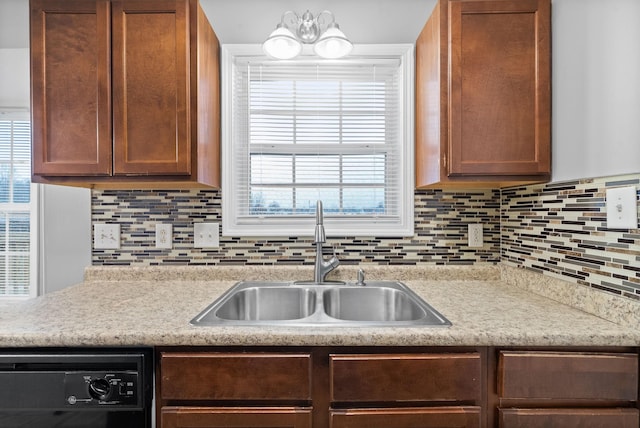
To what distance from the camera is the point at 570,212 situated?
129cm

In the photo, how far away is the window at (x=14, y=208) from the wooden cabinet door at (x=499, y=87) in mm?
2139

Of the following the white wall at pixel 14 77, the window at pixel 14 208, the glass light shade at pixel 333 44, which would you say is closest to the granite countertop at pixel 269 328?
the window at pixel 14 208

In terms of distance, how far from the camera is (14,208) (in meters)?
1.78

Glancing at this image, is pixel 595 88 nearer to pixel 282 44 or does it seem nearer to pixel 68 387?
pixel 282 44

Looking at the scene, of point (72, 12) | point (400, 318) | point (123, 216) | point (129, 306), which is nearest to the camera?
point (129, 306)

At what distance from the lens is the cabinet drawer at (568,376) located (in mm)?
993

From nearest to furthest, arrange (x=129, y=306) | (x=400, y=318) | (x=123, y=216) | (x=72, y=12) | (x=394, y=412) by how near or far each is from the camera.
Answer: (x=394, y=412), (x=129, y=306), (x=72, y=12), (x=400, y=318), (x=123, y=216)

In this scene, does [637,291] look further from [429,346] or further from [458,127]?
[458,127]

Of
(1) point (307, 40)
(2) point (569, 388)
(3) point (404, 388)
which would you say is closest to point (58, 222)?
(1) point (307, 40)

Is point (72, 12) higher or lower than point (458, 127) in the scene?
higher

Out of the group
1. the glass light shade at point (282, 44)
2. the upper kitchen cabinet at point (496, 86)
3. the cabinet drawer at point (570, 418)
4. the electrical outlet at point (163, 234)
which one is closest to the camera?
the cabinet drawer at point (570, 418)

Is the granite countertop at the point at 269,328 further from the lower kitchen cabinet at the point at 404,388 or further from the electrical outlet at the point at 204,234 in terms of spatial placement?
the electrical outlet at the point at 204,234

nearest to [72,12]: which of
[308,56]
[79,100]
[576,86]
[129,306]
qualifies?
[79,100]

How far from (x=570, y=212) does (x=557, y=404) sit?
685 mm
